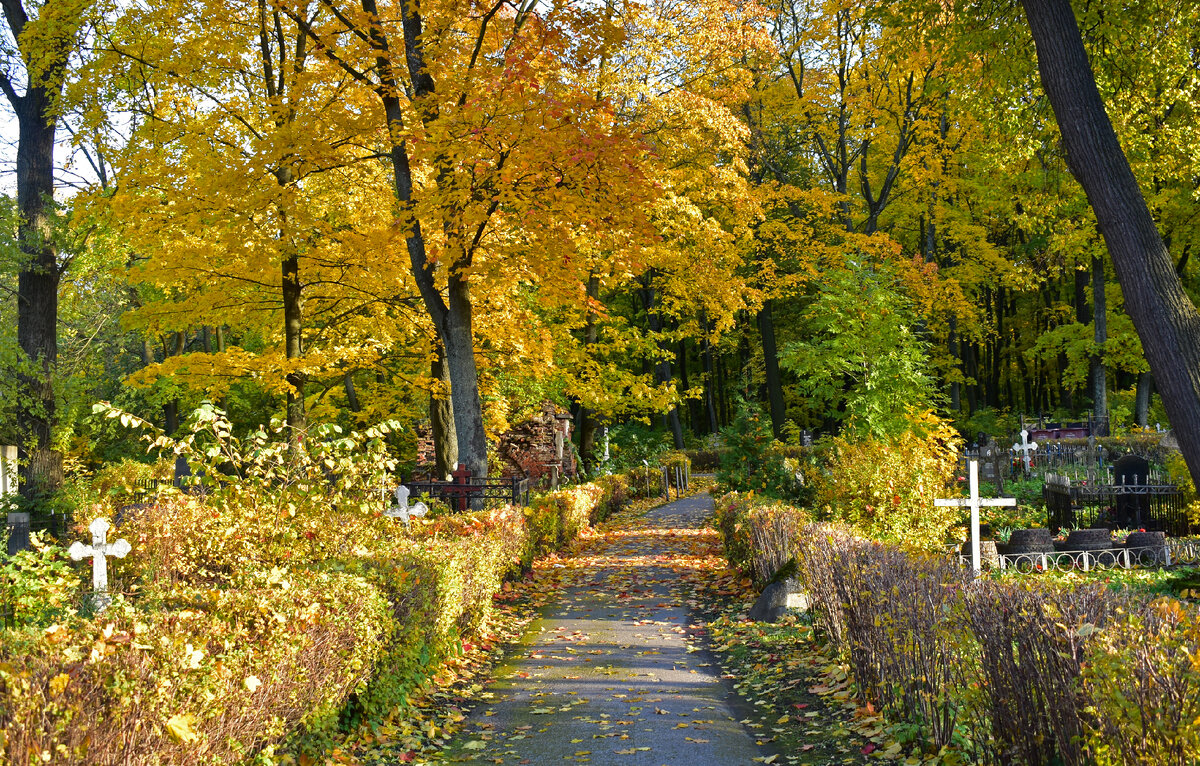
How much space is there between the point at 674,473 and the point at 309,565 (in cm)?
2660

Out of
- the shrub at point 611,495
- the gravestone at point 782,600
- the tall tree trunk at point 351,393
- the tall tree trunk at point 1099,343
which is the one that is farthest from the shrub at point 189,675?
the tall tree trunk at point 1099,343

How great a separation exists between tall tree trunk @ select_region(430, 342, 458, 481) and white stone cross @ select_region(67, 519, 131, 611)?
12.2 meters

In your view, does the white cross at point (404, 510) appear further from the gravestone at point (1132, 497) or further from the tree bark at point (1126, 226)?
the gravestone at point (1132, 497)

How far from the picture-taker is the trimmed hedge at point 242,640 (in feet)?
11.1

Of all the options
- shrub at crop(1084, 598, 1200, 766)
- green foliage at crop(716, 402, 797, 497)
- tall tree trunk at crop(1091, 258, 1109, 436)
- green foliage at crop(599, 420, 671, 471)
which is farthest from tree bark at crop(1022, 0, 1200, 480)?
tall tree trunk at crop(1091, 258, 1109, 436)

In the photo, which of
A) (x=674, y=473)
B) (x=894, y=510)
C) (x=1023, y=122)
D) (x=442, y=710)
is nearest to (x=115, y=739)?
(x=442, y=710)

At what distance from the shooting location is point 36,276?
637 inches

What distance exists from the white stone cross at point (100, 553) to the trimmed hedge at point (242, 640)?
11.8 inches

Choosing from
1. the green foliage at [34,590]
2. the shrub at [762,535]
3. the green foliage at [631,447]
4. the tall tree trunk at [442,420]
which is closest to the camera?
the green foliage at [34,590]

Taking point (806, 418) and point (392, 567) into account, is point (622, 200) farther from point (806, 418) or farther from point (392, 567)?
point (806, 418)

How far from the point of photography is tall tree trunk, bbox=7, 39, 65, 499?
1584 centimetres

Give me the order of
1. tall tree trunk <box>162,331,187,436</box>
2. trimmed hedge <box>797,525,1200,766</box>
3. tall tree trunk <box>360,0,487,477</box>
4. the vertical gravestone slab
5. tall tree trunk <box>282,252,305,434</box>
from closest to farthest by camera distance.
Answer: trimmed hedge <box>797,525,1200,766</box> < the vertical gravestone slab < tall tree trunk <box>360,0,487,477</box> < tall tree trunk <box>282,252,305,434</box> < tall tree trunk <box>162,331,187,436</box>

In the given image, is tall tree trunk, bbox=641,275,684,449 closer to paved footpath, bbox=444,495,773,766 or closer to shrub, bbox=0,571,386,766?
paved footpath, bbox=444,495,773,766

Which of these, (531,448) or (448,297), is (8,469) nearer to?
(448,297)
